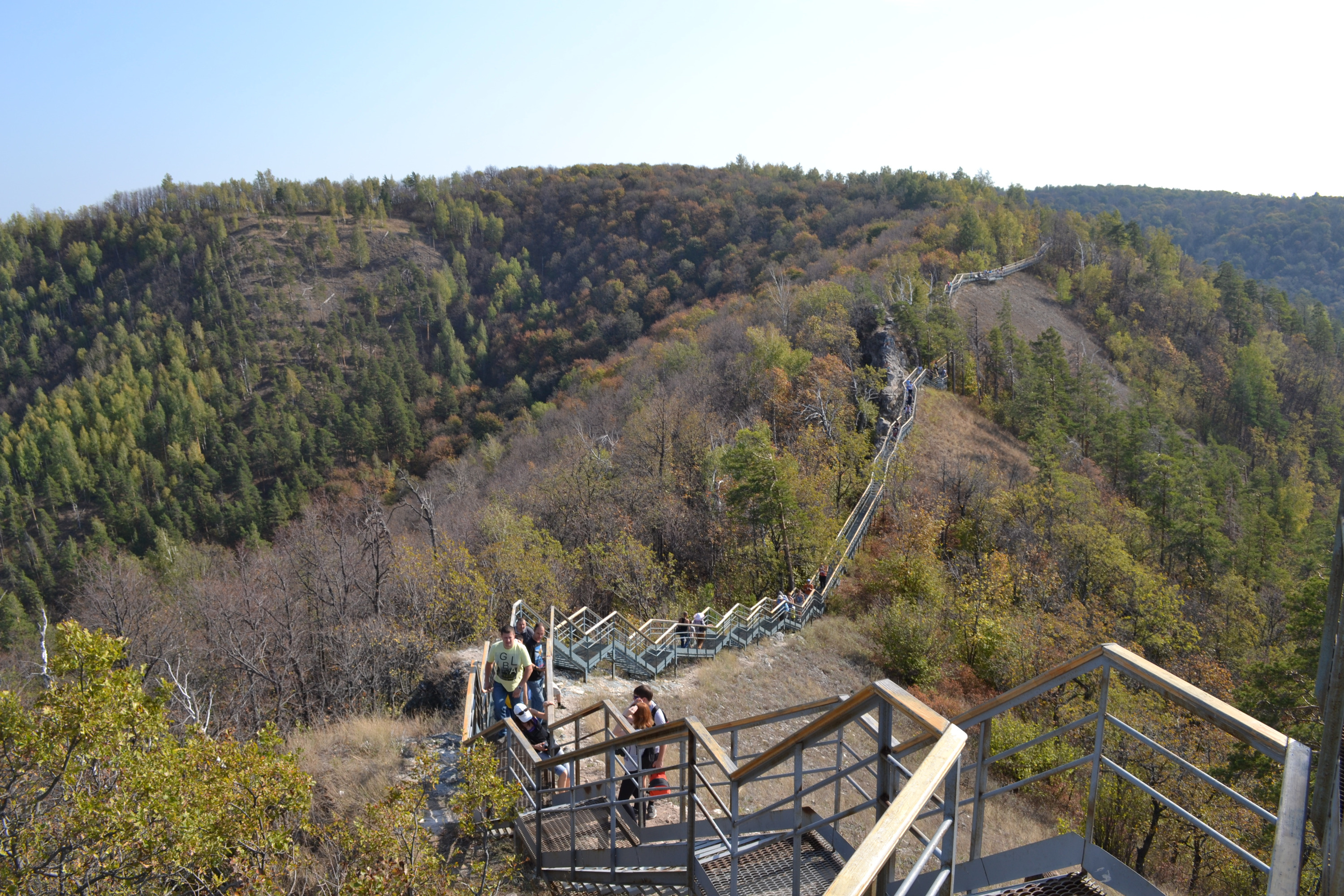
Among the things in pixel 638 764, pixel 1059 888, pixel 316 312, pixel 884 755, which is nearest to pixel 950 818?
pixel 884 755

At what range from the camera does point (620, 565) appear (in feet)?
82.8

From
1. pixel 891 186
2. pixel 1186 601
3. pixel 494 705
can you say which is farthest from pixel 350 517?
pixel 891 186

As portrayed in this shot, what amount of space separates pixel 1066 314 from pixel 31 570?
347 feet

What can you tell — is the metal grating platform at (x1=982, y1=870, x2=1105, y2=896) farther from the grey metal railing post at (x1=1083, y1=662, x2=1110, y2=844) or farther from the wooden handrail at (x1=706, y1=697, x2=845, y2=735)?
the wooden handrail at (x1=706, y1=697, x2=845, y2=735)

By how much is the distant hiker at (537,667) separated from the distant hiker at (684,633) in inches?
254

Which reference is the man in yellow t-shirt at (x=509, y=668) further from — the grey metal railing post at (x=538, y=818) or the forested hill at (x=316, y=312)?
the forested hill at (x=316, y=312)

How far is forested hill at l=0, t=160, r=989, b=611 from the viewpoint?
9138 centimetres

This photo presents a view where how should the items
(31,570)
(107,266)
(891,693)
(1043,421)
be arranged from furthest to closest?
(107,266), (31,570), (1043,421), (891,693)

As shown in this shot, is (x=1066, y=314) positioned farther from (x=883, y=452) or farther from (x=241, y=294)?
(x=241, y=294)

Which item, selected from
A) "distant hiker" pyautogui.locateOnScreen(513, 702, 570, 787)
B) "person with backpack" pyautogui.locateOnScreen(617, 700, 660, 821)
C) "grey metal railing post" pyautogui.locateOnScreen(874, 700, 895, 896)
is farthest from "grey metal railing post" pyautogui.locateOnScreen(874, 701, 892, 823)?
"distant hiker" pyautogui.locateOnScreen(513, 702, 570, 787)

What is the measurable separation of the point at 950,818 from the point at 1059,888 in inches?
63.2

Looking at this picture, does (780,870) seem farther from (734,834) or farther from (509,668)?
(509,668)

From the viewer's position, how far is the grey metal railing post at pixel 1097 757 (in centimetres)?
349

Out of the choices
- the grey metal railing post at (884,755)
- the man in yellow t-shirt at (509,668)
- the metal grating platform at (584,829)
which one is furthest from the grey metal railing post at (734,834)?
the man in yellow t-shirt at (509,668)
